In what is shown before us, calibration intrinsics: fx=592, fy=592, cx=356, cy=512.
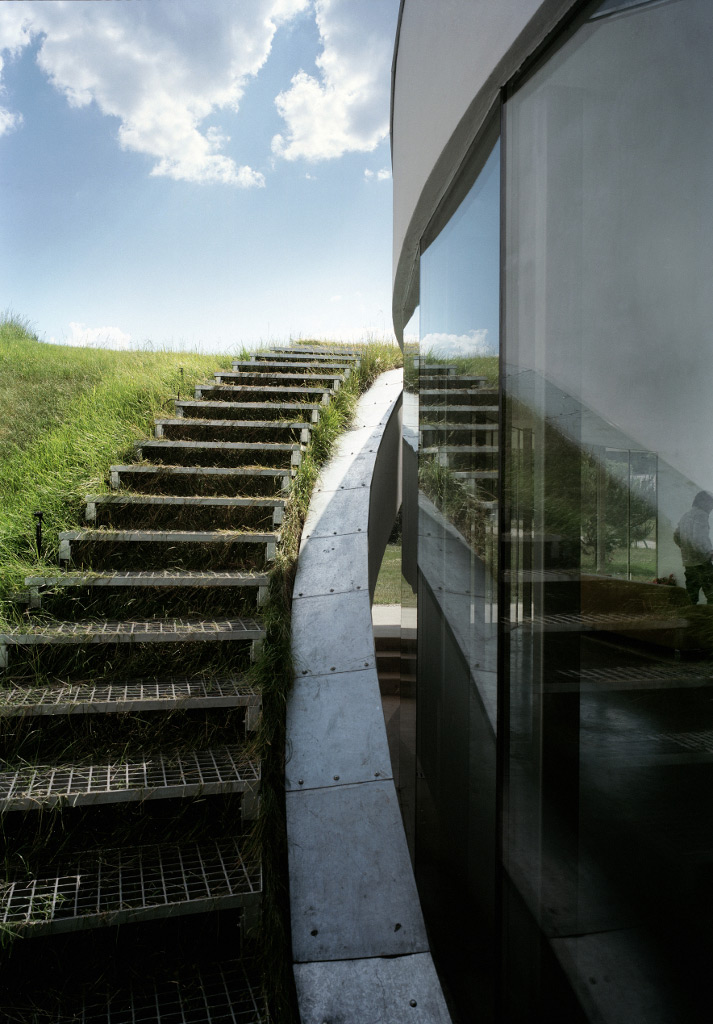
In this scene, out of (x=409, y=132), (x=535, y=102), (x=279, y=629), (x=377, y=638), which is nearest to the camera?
(x=535, y=102)

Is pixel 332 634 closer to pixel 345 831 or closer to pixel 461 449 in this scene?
pixel 345 831

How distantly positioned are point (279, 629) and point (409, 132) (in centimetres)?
295

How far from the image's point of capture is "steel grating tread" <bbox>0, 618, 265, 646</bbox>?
2.35 meters

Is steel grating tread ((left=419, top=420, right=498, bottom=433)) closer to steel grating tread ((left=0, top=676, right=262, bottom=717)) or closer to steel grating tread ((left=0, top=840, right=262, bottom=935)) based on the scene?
steel grating tread ((left=0, top=676, right=262, bottom=717))

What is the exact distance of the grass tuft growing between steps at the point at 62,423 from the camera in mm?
2980

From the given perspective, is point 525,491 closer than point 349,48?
Yes

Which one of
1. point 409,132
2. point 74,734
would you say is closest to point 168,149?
point 409,132

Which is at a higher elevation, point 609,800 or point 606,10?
point 606,10

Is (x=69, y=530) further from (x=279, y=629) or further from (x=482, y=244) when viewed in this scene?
(x=482, y=244)

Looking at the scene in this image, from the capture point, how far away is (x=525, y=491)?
1669 millimetres

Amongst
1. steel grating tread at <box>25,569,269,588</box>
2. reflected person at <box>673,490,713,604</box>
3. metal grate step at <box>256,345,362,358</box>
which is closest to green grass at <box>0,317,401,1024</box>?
steel grating tread at <box>25,569,269,588</box>

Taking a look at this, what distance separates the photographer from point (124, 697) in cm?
215

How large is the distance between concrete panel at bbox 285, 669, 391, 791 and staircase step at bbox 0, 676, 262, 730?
22 cm

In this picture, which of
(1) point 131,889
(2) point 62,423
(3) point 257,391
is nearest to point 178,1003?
(1) point 131,889
